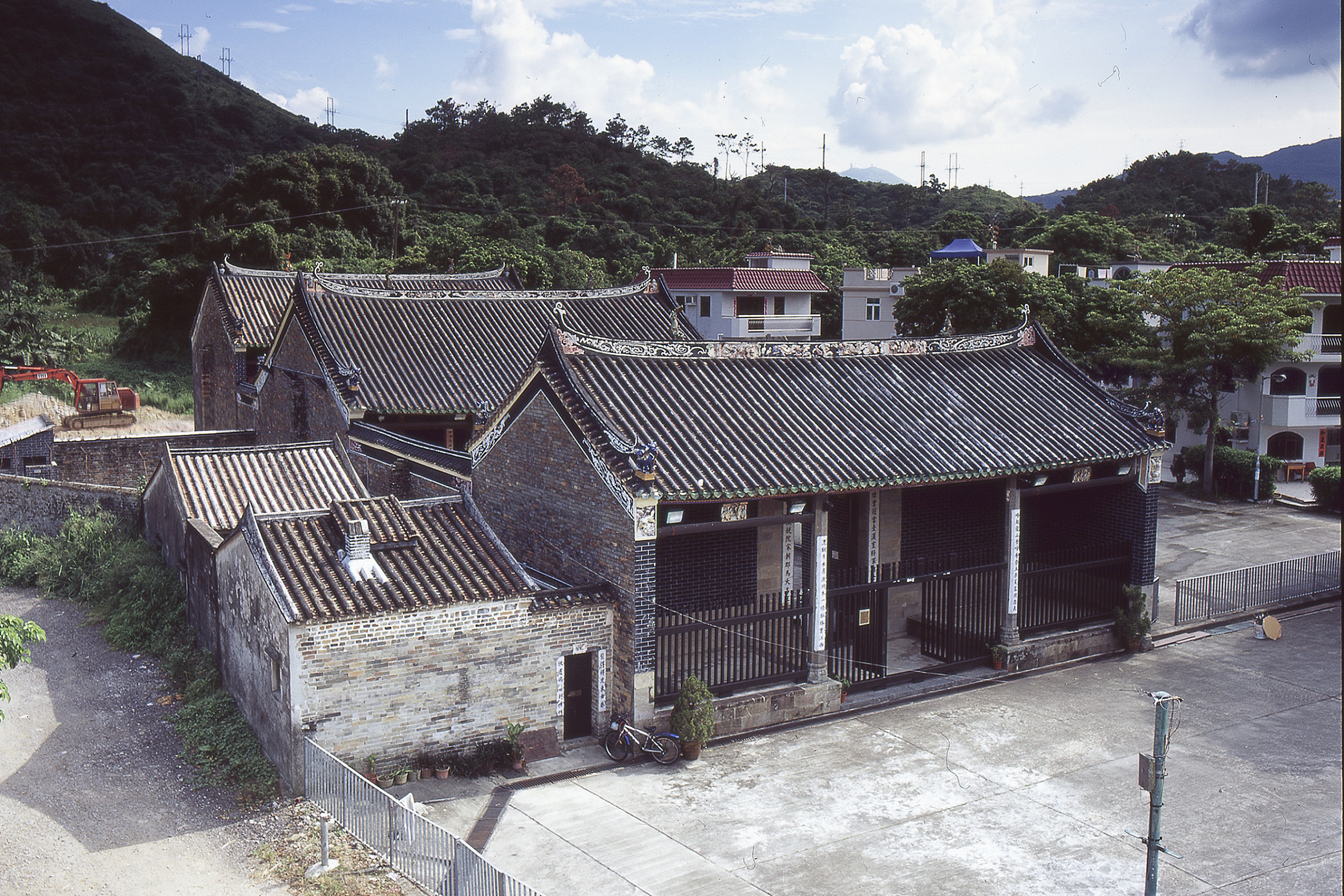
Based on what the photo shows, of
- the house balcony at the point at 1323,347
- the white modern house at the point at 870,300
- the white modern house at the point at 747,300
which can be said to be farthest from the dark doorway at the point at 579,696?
the white modern house at the point at 870,300

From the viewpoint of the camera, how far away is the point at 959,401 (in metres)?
21.2

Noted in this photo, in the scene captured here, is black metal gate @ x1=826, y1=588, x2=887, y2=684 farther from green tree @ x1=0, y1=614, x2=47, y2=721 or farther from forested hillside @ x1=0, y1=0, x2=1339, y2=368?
forested hillside @ x1=0, y1=0, x2=1339, y2=368

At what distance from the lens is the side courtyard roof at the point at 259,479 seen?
21.4 meters

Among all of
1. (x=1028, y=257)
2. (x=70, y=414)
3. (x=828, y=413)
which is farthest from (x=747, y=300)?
(x=828, y=413)

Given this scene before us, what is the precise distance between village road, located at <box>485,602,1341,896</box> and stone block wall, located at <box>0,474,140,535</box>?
17.4 metres

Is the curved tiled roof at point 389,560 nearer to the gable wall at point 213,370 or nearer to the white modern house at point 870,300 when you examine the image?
the gable wall at point 213,370

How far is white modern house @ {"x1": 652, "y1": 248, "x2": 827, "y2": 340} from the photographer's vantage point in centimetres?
A: 5894

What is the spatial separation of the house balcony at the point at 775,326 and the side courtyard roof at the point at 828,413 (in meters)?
35.2

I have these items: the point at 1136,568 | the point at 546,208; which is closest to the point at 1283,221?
the point at 546,208

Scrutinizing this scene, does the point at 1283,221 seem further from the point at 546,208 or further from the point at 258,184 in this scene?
the point at 258,184

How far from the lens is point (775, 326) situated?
6006 centimetres

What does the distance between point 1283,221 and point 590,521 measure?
65.2 meters

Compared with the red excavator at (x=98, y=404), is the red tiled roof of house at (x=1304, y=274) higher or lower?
higher

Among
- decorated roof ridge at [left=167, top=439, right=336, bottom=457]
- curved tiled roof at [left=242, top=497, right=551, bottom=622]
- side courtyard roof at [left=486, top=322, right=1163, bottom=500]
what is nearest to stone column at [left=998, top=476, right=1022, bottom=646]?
side courtyard roof at [left=486, top=322, right=1163, bottom=500]
